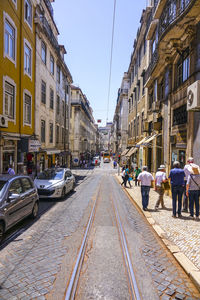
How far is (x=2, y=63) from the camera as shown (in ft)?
39.5

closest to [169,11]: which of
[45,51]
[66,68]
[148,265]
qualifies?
[148,265]

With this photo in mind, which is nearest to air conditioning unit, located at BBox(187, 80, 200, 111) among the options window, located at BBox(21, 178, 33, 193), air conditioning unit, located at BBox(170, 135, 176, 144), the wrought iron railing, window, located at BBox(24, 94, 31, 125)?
air conditioning unit, located at BBox(170, 135, 176, 144)

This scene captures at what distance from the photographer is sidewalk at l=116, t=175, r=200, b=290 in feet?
13.8

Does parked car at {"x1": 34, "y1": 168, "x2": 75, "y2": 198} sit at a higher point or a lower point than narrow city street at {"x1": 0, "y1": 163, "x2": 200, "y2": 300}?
higher

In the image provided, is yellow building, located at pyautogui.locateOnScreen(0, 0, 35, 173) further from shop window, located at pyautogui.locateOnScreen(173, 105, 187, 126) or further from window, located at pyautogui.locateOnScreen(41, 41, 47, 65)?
shop window, located at pyautogui.locateOnScreen(173, 105, 187, 126)

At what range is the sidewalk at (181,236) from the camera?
4.20 metres

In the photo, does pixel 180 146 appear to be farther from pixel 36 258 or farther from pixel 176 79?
pixel 36 258

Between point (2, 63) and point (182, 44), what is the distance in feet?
31.0

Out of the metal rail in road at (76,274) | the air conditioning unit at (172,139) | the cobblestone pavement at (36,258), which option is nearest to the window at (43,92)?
the air conditioning unit at (172,139)

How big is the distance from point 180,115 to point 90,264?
30.1ft

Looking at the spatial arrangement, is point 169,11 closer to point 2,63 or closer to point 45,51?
point 2,63

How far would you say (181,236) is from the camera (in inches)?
225

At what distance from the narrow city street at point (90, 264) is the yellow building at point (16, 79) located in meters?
7.75

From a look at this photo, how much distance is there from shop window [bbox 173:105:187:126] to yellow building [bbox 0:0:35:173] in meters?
9.20
